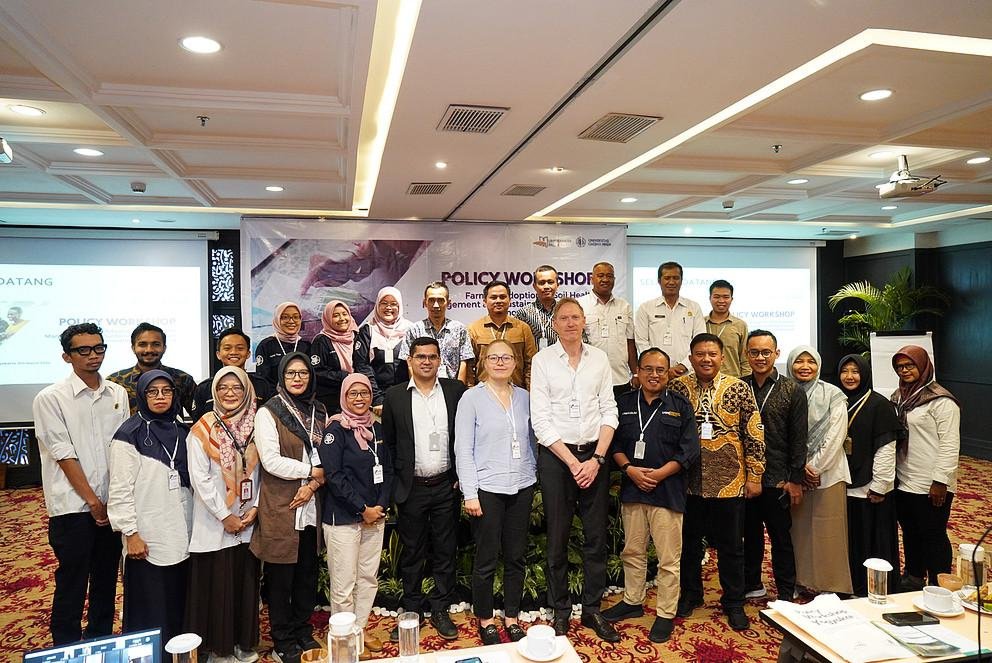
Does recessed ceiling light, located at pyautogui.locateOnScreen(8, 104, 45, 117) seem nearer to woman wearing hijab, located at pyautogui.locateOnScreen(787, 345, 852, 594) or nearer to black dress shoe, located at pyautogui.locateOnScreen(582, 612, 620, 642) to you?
black dress shoe, located at pyautogui.locateOnScreen(582, 612, 620, 642)

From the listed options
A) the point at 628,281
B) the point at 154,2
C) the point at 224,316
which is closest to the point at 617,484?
the point at 154,2

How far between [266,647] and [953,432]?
412 centimetres

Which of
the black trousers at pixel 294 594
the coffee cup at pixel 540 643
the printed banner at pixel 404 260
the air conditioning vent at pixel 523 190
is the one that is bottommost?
the black trousers at pixel 294 594

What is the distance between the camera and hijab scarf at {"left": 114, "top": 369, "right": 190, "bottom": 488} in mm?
2891

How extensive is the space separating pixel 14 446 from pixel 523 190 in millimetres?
6764

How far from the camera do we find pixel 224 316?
26.9 feet

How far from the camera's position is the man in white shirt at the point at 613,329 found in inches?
189

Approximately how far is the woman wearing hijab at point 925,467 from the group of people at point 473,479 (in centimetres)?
1

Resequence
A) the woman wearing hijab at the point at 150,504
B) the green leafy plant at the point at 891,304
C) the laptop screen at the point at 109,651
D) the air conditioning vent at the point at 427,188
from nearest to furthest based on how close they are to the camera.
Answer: the laptop screen at the point at 109,651 → the woman wearing hijab at the point at 150,504 → the air conditioning vent at the point at 427,188 → the green leafy plant at the point at 891,304

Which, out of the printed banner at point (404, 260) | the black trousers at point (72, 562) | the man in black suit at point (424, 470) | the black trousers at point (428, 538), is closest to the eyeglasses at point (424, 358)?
the man in black suit at point (424, 470)

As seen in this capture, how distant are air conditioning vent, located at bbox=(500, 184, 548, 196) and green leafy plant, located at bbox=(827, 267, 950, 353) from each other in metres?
5.70

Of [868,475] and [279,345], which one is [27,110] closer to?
[279,345]

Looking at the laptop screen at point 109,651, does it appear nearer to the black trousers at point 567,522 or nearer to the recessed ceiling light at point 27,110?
the black trousers at point 567,522

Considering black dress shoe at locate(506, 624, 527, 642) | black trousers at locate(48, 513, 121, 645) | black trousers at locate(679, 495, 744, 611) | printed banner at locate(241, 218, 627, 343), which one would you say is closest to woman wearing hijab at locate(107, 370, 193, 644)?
black trousers at locate(48, 513, 121, 645)
